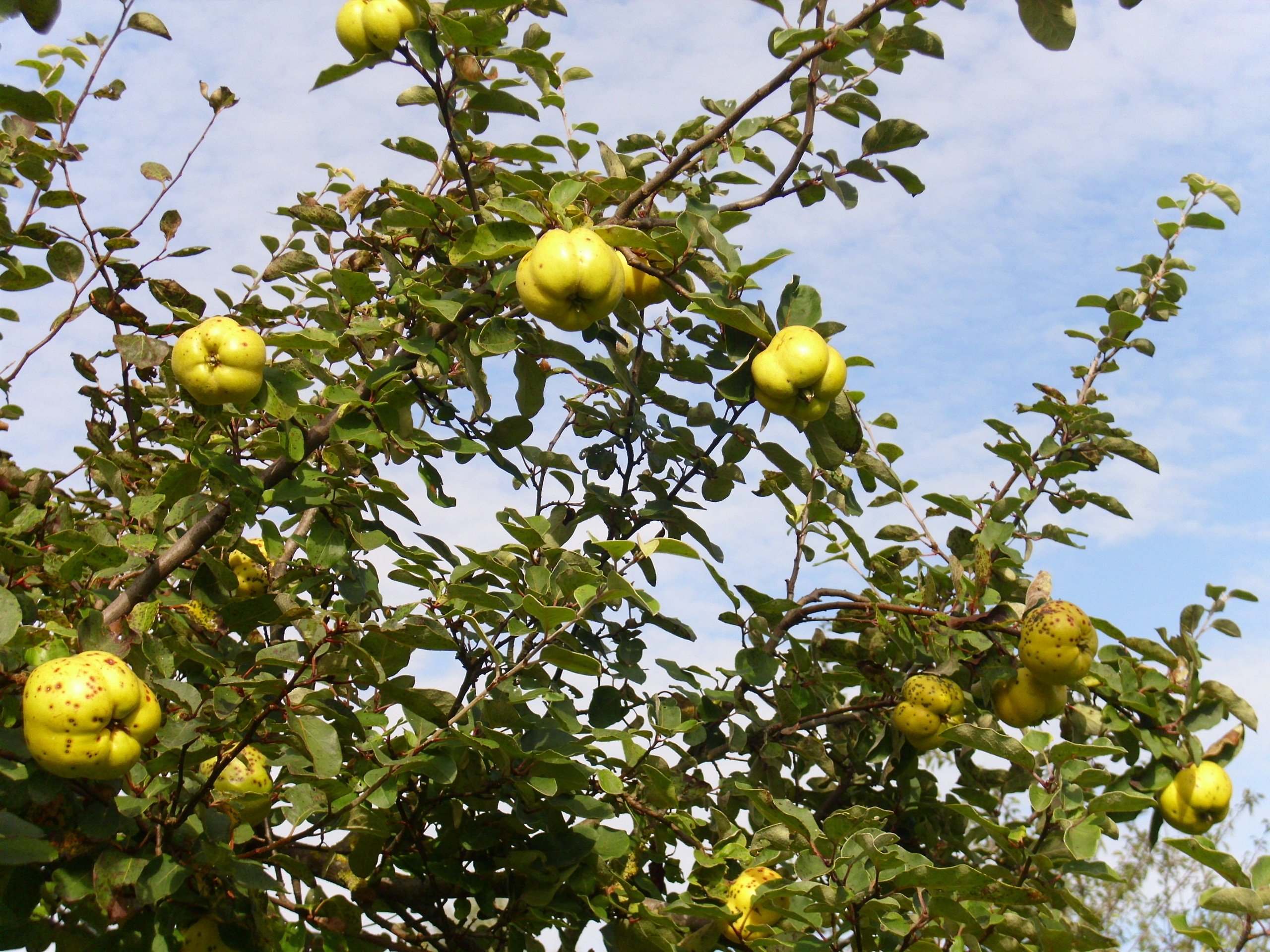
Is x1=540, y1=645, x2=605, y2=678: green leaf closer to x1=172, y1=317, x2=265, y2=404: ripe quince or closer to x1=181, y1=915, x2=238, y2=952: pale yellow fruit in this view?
x1=172, y1=317, x2=265, y2=404: ripe quince

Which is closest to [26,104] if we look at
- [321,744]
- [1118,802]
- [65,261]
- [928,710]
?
[65,261]

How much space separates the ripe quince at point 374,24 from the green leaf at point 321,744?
5.23 feet

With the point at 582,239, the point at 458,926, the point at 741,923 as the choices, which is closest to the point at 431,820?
the point at 458,926

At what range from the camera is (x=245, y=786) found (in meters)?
2.49

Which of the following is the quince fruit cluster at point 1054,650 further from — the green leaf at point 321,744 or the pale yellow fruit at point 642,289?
the green leaf at point 321,744

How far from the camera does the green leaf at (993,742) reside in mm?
2502

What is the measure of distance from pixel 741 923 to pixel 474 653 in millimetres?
986

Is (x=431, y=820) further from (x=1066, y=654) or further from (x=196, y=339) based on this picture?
(x=1066, y=654)

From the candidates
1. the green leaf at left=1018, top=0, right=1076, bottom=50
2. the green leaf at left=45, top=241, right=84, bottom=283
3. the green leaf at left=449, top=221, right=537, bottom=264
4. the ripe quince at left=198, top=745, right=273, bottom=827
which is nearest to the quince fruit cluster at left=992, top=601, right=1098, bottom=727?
the green leaf at left=1018, top=0, right=1076, bottom=50

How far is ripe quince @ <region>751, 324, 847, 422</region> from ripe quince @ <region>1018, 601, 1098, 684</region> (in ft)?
3.22

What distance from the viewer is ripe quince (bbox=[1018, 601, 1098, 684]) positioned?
2988 mm

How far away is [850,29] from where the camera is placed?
2482mm

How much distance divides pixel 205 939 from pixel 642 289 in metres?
1.91

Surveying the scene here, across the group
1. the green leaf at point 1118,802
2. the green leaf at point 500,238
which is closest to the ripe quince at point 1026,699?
the green leaf at point 1118,802
